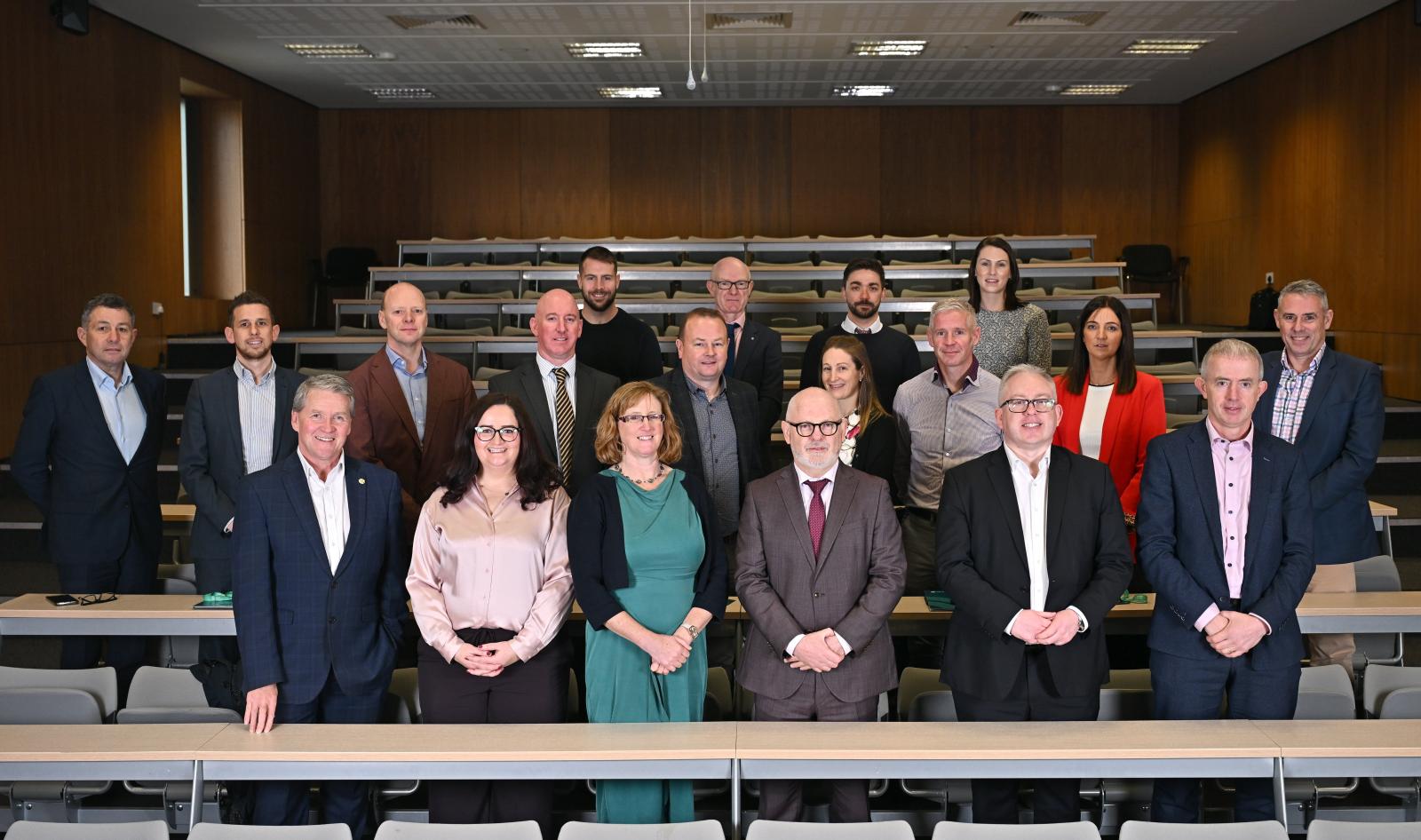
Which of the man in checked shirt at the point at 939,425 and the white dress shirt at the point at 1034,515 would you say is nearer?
the white dress shirt at the point at 1034,515

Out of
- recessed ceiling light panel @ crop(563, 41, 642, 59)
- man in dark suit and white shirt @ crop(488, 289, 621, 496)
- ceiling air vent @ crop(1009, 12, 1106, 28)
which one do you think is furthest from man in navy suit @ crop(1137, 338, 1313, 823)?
recessed ceiling light panel @ crop(563, 41, 642, 59)

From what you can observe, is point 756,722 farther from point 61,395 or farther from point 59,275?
point 59,275

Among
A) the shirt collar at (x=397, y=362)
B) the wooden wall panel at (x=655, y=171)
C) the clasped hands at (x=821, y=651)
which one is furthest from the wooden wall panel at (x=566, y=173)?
the clasped hands at (x=821, y=651)

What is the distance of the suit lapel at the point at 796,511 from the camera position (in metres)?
3.04

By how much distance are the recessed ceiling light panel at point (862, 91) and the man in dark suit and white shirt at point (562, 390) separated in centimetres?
816

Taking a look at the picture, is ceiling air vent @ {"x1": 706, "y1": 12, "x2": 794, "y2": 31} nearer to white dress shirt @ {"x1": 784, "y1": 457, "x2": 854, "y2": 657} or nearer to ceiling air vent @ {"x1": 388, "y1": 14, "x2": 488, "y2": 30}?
ceiling air vent @ {"x1": 388, "y1": 14, "x2": 488, "y2": 30}

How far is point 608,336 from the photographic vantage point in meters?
4.48

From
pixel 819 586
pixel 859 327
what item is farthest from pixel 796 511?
pixel 859 327

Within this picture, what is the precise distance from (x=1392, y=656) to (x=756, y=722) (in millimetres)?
2415

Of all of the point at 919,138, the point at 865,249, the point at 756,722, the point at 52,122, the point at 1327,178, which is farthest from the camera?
the point at 919,138

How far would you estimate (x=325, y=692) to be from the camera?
3113mm

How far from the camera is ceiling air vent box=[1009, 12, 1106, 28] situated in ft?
27.1

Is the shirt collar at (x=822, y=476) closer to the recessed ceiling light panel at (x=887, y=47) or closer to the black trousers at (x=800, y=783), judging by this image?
the black trousers at (x=800, y=783)

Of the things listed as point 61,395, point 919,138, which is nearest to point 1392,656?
point 61,395
